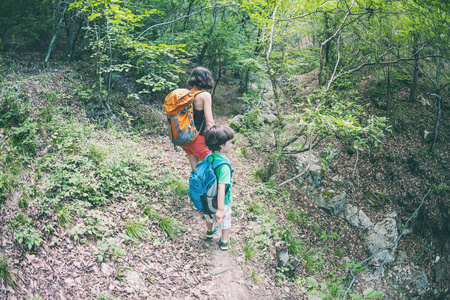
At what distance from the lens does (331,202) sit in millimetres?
8234

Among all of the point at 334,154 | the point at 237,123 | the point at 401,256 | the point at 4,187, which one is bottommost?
the point at 401,256

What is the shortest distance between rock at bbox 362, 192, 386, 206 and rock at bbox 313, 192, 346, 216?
114cm

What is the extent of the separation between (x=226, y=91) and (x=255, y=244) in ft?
28.5

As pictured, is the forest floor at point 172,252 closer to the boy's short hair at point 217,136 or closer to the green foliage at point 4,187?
the green foliage at point 4,187

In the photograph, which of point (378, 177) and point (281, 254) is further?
point (378, 177)

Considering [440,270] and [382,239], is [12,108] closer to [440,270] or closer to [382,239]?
[382,239]

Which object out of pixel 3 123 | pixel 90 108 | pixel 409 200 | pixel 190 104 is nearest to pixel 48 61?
pixel 90 108

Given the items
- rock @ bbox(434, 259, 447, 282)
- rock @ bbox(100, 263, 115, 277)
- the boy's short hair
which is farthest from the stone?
rock @ bbox(100, 263, 115, 277)

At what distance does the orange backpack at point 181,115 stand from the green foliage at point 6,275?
2348 mm

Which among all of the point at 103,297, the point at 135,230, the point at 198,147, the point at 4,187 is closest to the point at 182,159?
the point at 198,147

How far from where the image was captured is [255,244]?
460 cm

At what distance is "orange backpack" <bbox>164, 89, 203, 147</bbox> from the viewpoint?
11.8 ft

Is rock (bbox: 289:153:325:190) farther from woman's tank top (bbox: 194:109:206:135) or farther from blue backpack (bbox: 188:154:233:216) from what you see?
blue backpack (bbox: 188:154:233:216)

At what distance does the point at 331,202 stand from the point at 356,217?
3.40ft
